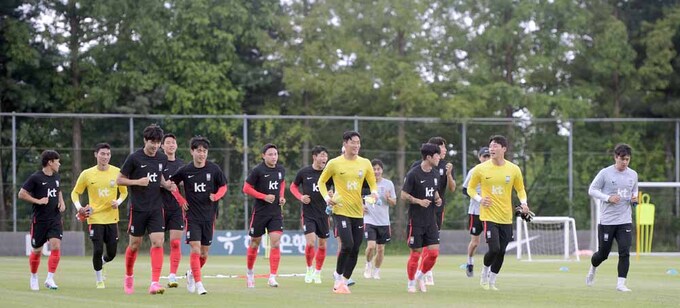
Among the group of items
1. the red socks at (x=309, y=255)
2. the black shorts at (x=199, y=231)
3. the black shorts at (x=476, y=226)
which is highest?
the black shorts at (x=199, y=231)

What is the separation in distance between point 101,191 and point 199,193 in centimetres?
190

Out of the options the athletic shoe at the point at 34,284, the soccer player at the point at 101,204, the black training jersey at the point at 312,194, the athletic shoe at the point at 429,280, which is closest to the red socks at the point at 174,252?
the soccer player at the point at 101,204

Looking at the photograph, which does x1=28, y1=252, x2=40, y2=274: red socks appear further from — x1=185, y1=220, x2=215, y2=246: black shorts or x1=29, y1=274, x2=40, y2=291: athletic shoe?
x1=185, y1=220, x2=215, y2=246: black shorts

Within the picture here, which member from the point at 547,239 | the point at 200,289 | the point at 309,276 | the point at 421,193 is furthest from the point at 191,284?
the point at 547,239

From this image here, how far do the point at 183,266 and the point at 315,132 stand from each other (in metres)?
12.6

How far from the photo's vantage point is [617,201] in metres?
18.2

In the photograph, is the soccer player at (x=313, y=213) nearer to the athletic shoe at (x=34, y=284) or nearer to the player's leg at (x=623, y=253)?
the athletic shoe at (x=34, y=284)

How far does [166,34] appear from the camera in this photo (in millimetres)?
43438

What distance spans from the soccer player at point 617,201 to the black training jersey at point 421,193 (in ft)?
8.97

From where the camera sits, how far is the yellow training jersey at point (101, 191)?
18219mm

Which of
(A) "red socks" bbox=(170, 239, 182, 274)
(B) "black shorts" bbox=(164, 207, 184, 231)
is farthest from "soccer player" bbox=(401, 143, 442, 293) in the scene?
(A) "red socks" bbox=(170, 239, 182, 274)

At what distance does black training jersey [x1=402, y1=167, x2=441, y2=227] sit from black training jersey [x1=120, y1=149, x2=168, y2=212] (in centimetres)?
350

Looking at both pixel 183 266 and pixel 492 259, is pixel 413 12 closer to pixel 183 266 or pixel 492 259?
pixel 183 266

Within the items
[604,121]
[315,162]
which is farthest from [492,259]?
[604,121]
